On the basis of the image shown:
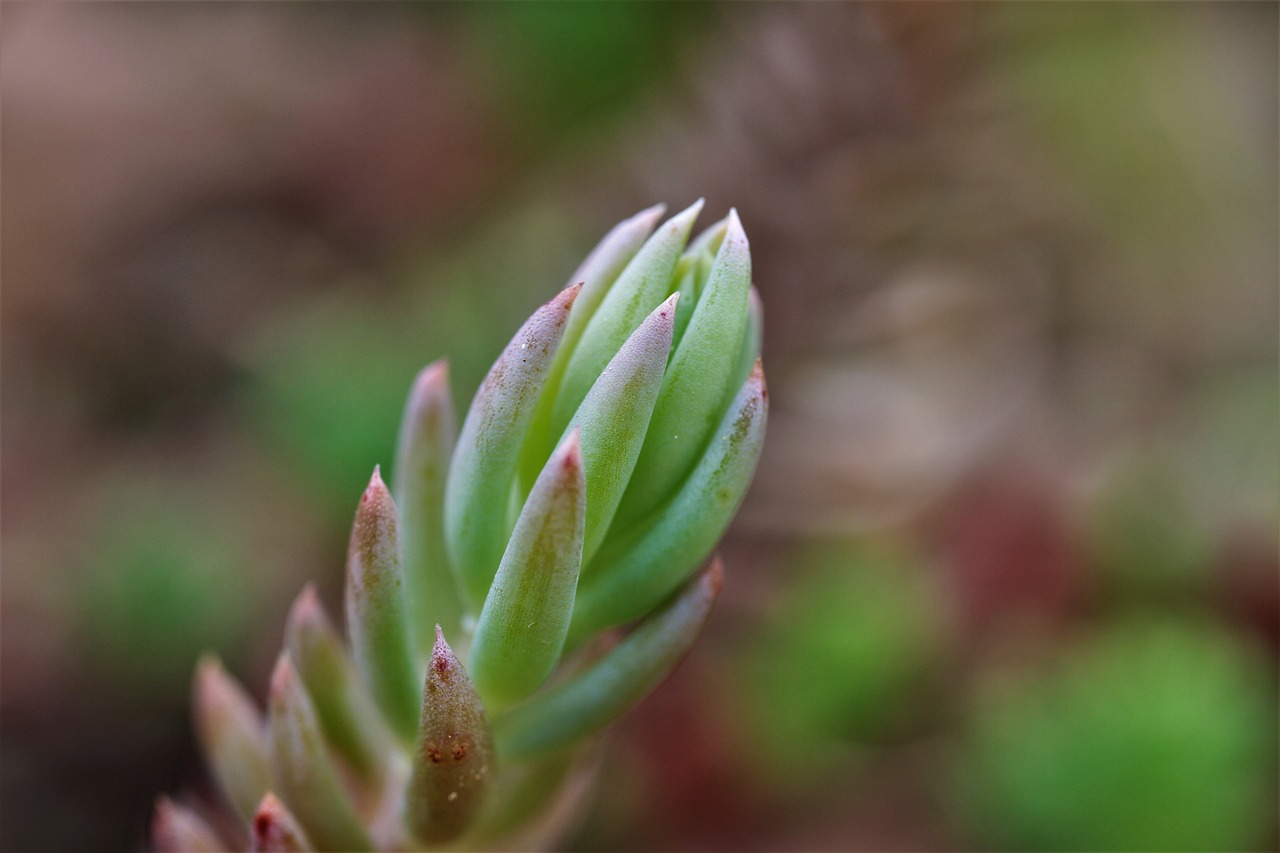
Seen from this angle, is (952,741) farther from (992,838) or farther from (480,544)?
(480,544)

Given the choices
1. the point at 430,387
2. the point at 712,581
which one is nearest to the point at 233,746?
the point at 430,387

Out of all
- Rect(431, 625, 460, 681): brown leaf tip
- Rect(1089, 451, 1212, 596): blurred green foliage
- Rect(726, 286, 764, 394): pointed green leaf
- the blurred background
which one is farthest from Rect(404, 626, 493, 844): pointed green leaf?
Rect(1089, 451, 1212, 596): blurred green foliage

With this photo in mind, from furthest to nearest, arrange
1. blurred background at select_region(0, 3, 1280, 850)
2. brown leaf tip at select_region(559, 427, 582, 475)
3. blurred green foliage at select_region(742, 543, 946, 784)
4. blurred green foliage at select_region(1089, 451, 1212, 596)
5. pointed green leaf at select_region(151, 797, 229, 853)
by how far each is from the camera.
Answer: blurred green foliage at select_region(1089, 451, 1212, 596), blurred green foliage at select_region(742, 543, 946, 784), blurred background at select_region(0, 3, 1280, 850), pointed green leaf at select_region(151, 797, 229, 853), brown leaf tip at select_region(559, 427, 582, 475)

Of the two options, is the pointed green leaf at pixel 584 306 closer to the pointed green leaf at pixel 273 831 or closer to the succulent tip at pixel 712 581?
the succulent tip at pixel 712 581

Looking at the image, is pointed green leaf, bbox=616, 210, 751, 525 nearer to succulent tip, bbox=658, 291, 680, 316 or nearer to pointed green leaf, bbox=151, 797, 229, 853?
succulent tip, bbox=658, 291, 680, 316

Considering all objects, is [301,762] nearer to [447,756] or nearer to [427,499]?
[447,756]

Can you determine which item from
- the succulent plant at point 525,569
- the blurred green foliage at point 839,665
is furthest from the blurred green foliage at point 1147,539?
the succulent plant at point 525,569

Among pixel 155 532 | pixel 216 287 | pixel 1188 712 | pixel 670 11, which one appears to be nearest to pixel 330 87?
pixel 216 287
